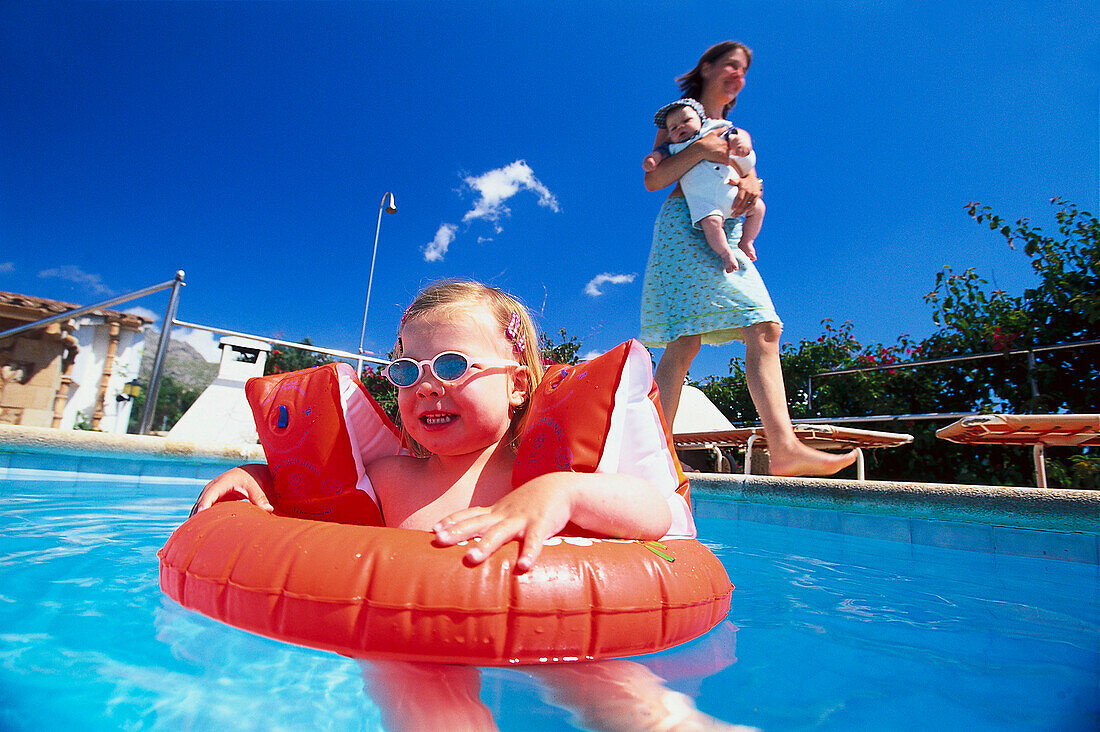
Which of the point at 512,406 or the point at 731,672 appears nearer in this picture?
the point at 731,672

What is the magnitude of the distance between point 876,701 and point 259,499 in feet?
5.97

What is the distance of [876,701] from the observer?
1.26 m

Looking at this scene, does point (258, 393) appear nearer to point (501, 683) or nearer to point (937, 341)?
point (501, 683)

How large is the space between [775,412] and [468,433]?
1697 millimetres

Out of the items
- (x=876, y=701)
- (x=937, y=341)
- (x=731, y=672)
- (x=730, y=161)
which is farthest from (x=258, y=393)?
(x=937, y=341)

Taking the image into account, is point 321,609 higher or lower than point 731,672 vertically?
higher

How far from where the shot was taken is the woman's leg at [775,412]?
9.20 feet

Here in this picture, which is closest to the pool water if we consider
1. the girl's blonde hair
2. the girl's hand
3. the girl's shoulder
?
the girl's hand

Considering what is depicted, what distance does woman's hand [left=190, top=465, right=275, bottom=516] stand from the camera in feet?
6.17

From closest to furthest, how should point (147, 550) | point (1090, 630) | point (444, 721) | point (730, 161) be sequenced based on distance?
1. point (444, 721)
2. point (1090, 630)
3. point (147, 550)
4. point (730, 161)

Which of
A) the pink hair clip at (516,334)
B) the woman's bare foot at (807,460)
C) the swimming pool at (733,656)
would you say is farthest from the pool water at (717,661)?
the pink hair clip at (516,334)

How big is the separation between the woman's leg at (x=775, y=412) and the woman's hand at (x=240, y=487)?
2.06 meters

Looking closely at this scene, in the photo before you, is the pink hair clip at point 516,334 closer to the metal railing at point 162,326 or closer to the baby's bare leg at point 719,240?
the baby's bare leg at point 719,240

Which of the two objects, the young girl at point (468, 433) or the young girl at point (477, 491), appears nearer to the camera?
the young girl at point (477, 491)
